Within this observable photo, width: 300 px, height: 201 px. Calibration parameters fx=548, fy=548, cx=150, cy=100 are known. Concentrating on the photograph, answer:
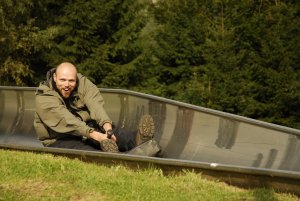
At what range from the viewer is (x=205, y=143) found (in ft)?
24.0

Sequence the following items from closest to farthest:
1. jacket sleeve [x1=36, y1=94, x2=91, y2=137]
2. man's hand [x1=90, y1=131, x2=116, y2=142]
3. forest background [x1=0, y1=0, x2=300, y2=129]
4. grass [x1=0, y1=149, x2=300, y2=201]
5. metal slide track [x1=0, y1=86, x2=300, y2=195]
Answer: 1. grass [x1=0, y1=149, x2=300, y2=201]
2. metal slide track [x1=0, y1=86, x2=300, y2=195]
3. man's hand [x1=90, y1=131, x2=116, y2=142]
4. jacket sleeve [x1=36, y1=94, x2=91, y2=137]
5. forest background [x1=0, y1=0, x2=300, y2=129]

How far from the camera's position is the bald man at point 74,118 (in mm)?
6578

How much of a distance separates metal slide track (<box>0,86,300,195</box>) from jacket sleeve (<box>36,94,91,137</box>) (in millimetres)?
351

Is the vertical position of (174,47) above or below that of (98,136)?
above

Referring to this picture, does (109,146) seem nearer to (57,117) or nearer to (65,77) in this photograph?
(57,117)

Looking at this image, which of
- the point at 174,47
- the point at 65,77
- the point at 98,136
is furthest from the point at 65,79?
the point at 174,47

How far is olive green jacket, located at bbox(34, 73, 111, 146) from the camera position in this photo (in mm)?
6602

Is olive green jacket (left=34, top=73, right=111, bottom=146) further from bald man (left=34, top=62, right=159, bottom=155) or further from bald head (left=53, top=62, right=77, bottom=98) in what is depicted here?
bald head (left=53, top=62, right=77, bottom=98)

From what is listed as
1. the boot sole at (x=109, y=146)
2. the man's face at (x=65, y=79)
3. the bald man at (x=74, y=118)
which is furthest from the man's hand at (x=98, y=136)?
the man's face at (x=65, y=79)

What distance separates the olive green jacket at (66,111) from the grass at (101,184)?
2.68 ft

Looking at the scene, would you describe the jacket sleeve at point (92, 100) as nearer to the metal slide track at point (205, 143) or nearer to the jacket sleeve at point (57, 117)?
the jacket sleeve at point (57, 117)

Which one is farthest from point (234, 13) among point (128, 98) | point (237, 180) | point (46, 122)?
point (237, 180)

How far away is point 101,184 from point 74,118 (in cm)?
171

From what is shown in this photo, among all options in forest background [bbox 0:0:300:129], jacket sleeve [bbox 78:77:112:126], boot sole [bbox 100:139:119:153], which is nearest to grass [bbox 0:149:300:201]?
boot sole [bbox 100:139:119:153]
